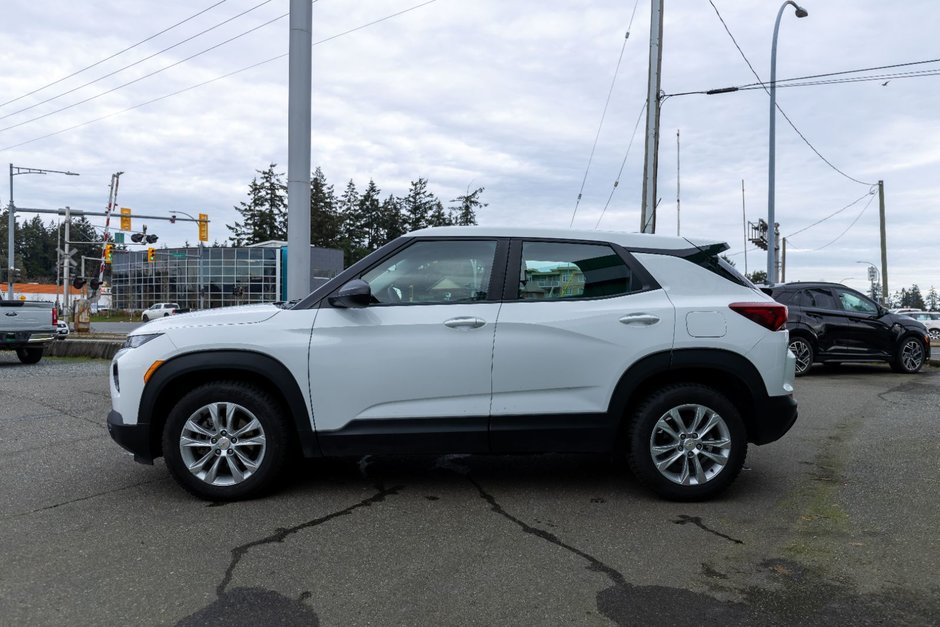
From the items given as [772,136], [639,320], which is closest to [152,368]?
[639,320]

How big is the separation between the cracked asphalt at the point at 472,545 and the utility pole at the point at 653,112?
38.6 feet

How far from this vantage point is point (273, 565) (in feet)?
11.5

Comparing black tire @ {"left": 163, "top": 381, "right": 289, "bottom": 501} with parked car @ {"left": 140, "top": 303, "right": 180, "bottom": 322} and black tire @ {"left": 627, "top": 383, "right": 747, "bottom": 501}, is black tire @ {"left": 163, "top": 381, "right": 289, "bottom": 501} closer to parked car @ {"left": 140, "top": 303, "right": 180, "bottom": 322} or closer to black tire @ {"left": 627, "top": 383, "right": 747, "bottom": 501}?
black tire @ {"left": 627, "top": 383, "right": 747, "bottom": 501}

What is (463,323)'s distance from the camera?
4418 mm

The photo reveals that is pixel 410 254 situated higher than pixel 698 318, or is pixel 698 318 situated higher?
pixel 410 254

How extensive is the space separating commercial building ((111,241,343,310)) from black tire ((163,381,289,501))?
5028 centimetres

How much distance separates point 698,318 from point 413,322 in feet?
5.72

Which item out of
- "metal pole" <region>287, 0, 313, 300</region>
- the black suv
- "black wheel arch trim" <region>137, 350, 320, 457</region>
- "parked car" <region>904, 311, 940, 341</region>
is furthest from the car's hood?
"parked car" <region>904, 311, 940, 341</region>

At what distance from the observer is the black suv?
516 inches

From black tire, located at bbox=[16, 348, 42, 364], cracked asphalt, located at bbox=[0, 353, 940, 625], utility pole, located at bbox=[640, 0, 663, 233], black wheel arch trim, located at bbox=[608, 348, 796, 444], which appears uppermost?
utility pole, located at bbox=[640, 0, 663, 233]

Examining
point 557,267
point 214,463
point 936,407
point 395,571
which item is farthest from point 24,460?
point 936,407

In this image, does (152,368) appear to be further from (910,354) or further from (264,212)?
(264,212)

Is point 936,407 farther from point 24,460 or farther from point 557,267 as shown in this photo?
point 24,460

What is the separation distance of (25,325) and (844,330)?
15.7 meters
